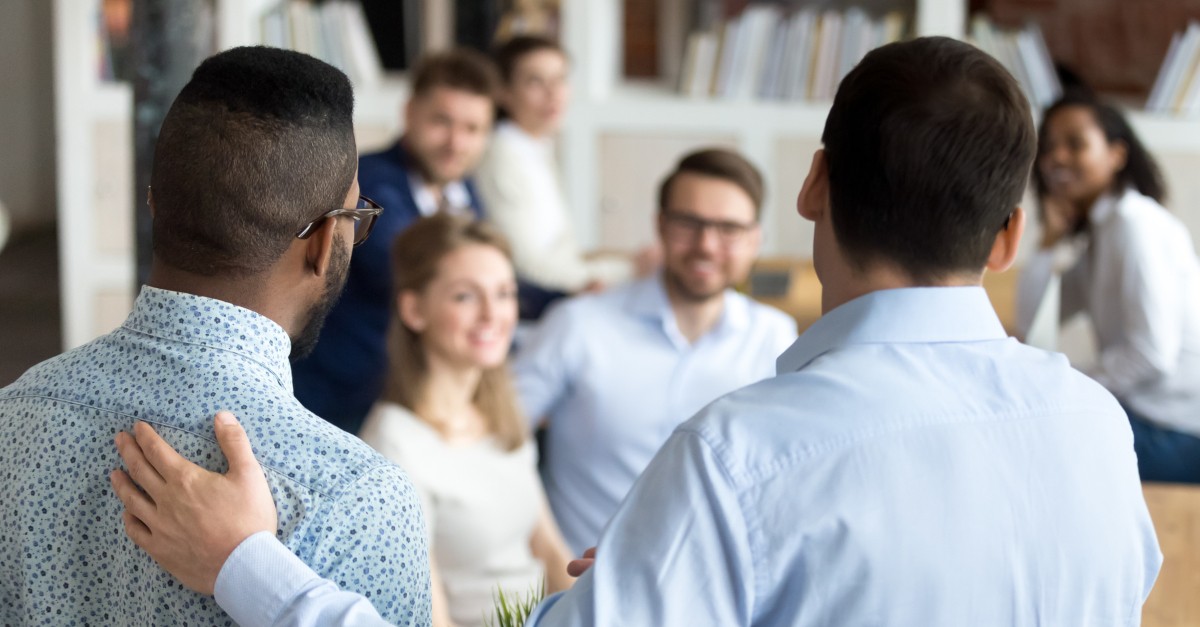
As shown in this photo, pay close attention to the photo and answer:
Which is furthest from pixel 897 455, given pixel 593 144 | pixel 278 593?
pixel 593 144

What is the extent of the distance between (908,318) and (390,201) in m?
2.08

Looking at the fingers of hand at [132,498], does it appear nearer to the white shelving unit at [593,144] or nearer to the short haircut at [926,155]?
the short haircut at [926,155]

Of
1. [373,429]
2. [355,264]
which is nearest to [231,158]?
[373,429]

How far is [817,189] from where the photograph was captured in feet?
3.52

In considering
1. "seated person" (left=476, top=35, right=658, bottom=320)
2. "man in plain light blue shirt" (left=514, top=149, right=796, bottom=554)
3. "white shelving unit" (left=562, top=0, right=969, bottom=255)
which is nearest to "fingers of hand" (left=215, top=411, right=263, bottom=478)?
"man in plain light blue shirt" (left=514, top=149, right=796, bottom=554)

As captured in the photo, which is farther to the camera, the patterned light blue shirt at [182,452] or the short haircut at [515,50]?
the short haircut at [515,50]

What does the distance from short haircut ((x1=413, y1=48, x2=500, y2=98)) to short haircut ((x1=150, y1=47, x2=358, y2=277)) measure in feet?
6.69

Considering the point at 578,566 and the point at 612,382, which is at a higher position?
the point at 578,566

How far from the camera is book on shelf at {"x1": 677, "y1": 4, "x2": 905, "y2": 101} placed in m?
4.99

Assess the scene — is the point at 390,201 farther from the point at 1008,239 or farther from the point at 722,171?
the point at 1008,239

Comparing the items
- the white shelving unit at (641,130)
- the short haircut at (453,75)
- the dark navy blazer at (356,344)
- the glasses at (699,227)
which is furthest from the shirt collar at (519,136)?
the glasses at (699,227)

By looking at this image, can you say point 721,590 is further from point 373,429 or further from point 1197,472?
point 1197,472

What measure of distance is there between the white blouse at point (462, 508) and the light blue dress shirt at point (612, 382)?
0.43 metres

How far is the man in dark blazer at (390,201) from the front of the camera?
9.41 ft
